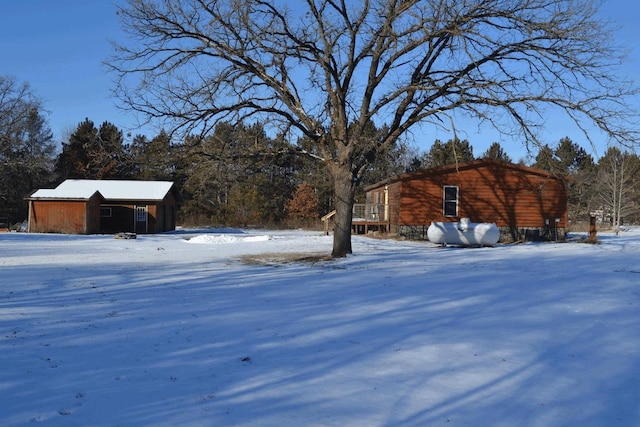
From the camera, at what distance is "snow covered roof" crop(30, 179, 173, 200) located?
3716 centimetres

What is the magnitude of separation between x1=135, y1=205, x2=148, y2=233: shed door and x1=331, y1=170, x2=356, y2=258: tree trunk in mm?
25013

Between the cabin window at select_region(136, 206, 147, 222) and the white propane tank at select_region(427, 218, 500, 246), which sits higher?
the cabin window at select_region(136, 206, 147, 222)

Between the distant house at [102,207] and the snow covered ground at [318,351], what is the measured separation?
2557 centimetres

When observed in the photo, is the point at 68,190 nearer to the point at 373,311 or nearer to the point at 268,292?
the point at 268,292

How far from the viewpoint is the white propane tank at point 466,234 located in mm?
25219

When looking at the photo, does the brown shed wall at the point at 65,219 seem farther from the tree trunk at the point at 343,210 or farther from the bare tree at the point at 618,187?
the bare tree at the point at 618,187

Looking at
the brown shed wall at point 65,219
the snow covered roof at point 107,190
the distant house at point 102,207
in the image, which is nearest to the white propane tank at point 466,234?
the distant house at point 102,207

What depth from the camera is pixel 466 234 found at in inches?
997

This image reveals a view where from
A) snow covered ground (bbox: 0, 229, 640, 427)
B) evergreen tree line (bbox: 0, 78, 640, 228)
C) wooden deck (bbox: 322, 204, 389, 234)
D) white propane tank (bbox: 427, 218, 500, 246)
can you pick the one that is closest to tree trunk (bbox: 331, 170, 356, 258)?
snow covered ground (bbox: 0, 229, 640, 427)

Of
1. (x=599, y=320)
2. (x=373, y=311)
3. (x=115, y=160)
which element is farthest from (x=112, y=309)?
(x=115, y=160)

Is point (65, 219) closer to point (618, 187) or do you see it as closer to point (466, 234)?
point (466, 234)

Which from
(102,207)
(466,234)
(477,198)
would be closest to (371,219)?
(477,198)

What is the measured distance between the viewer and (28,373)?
5.55m

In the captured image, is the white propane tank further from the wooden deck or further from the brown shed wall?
the brown shed wall
